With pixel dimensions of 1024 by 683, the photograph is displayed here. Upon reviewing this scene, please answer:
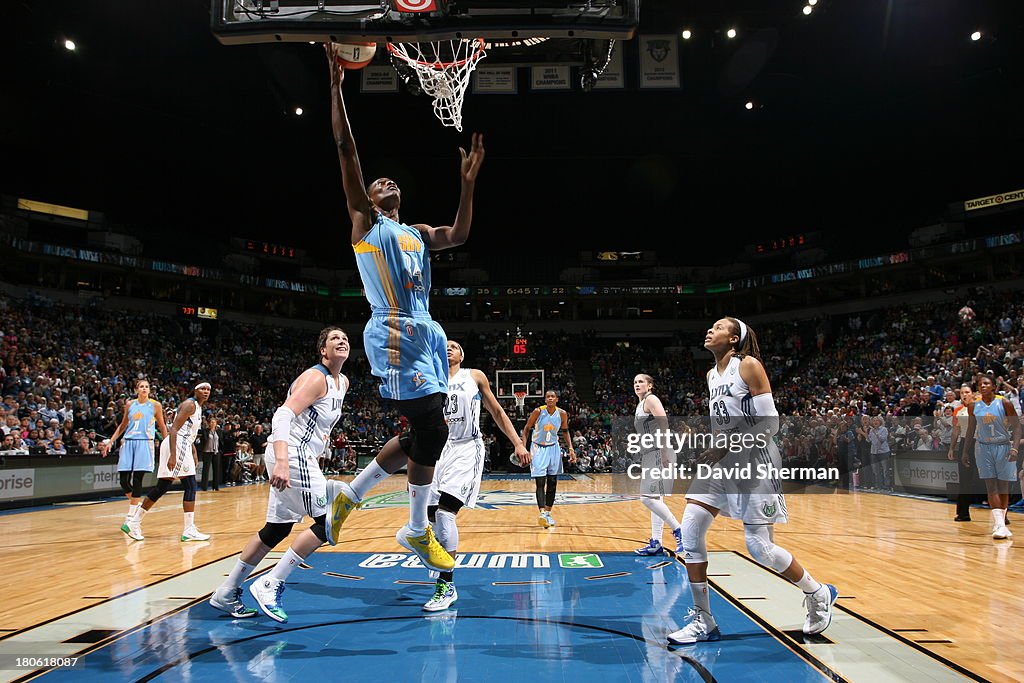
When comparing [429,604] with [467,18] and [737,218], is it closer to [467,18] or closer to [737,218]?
[467,18]

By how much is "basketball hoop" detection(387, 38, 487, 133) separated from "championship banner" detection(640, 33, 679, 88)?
1341 cm

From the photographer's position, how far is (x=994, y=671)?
367 cm

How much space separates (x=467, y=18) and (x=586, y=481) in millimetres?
18789

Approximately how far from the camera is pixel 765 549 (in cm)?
454

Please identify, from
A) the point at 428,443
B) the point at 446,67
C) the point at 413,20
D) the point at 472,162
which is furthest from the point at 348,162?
the point at 446,67

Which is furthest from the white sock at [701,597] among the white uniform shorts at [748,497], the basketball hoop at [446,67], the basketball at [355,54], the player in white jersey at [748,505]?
the basketball hoop at [446,67]

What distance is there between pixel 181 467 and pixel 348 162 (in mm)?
7789

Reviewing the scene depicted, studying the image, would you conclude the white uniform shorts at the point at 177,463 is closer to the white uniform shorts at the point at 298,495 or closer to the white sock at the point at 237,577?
the white sock at the point at 237,577

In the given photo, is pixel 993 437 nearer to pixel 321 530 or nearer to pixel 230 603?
pixel 321 530

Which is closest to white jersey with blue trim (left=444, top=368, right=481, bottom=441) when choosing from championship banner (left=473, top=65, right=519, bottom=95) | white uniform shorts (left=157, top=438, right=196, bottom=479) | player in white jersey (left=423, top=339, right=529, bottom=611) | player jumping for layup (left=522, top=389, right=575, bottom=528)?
player in white jersey (left=423, top=339, right=529, bottom=611)

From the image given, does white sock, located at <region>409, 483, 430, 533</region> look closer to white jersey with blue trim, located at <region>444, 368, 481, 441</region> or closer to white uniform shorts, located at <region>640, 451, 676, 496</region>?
white jersey with blue trim, located at <region>444, 368, 481, 441</region>

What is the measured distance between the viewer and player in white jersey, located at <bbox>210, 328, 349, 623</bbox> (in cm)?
479

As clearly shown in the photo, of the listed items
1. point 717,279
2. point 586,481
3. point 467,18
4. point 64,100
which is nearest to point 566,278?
point 717,279

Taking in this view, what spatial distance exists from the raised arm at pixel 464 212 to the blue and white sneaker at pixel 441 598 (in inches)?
109
